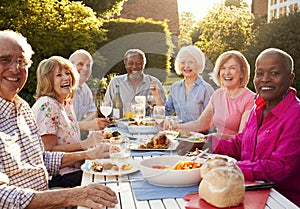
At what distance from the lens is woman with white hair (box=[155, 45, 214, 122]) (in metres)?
4.13

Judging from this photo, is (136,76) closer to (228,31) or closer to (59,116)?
(59,116)

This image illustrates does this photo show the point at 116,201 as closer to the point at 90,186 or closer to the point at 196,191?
the point at 90,186

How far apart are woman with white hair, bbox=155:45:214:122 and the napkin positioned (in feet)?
7.74

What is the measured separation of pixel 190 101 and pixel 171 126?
1.69m

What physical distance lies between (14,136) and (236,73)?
2086mm

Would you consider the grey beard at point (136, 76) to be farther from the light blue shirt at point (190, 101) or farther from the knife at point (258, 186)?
the knife at point (258, 186)

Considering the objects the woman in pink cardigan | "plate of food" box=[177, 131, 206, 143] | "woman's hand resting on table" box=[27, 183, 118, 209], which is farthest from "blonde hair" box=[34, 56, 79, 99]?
the woman in pink cardigan

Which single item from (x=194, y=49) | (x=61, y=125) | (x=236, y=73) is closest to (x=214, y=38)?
(x=194, y=49)

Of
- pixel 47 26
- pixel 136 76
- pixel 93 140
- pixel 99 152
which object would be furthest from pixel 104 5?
pixel 99 152

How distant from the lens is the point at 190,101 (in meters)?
4.17

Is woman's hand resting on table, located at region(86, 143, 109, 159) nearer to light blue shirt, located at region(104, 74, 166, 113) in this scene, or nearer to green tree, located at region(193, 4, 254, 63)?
light blue shirt, located at region(104, 74, 166, 113)

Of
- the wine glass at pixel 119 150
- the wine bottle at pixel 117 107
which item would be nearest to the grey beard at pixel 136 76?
the wine bottle at pixel 117 107

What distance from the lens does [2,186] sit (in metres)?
1.61

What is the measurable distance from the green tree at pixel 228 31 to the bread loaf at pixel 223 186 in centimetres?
991
